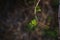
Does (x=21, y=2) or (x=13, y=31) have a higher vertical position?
(x=21, y=2)

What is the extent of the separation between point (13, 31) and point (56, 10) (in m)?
0.52

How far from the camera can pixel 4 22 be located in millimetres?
1939

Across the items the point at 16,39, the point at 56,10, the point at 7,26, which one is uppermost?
the point at 56,10

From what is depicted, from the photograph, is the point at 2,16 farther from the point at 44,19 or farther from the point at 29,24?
the point at 44,19

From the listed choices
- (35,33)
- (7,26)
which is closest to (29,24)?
(35,33)

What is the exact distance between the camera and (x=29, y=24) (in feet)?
6.23

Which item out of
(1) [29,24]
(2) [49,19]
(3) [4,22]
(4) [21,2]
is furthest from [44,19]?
(3) [4,22]

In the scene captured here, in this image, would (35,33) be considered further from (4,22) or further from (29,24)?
(4,22)

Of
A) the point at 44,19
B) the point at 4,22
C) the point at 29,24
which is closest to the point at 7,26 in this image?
the point at 4,22

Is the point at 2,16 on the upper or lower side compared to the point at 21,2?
lower

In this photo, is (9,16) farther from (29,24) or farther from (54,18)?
(54,18)

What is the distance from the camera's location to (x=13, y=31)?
1909 millimetres

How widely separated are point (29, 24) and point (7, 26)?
0.78 feet

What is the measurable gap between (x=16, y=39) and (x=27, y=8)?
1.17 ft
